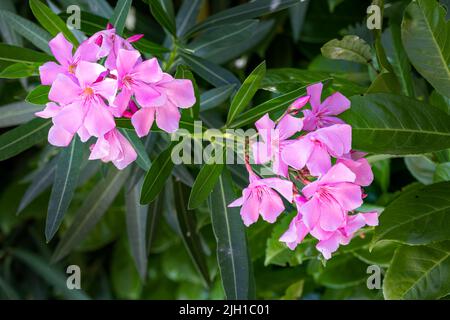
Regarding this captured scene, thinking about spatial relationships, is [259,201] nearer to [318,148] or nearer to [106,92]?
[318,148]

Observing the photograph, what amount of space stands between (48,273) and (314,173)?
1139 millimetres

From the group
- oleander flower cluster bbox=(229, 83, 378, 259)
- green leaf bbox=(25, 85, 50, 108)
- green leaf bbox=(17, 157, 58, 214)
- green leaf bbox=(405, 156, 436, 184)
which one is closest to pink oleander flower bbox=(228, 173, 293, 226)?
Answer: oleander flower cluster bbox=(229, 83, 378, 259)

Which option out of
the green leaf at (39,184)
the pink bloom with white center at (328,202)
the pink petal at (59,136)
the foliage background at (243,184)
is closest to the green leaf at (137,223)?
the foliage background at (243,184)

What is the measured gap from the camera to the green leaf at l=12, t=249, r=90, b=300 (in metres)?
1.56

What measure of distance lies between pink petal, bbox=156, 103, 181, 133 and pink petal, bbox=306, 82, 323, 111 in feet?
0.63

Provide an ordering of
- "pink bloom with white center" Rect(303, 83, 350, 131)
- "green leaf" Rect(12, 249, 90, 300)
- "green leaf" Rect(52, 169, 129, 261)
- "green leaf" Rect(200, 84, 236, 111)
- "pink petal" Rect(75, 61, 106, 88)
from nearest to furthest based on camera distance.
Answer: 1. "pink petal" Rect(75, 61, 106, 88)
2. "pink bloom with white center" Rect(303, 83, 350, 131)
3. "green leaf" Rect(200, 84, 236, 111)
4. "green leaf" Rect(52, 169, 129, 261)
5. "green leaf" Rect(12, 249, 90, 300)

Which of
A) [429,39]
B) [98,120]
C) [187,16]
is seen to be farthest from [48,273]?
[429,39]

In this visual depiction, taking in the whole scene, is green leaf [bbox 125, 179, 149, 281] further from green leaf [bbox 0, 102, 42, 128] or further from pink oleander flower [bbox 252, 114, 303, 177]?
pink oleander flower [bbox 252, 114, 303, 177]

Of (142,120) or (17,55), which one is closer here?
(142,120)

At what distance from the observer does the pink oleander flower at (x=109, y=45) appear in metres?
0.79

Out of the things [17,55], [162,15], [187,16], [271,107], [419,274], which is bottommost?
[419,274]

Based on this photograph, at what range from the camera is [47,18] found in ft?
3.10

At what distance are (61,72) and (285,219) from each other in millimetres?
565

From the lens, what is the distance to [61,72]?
81 centimetres
